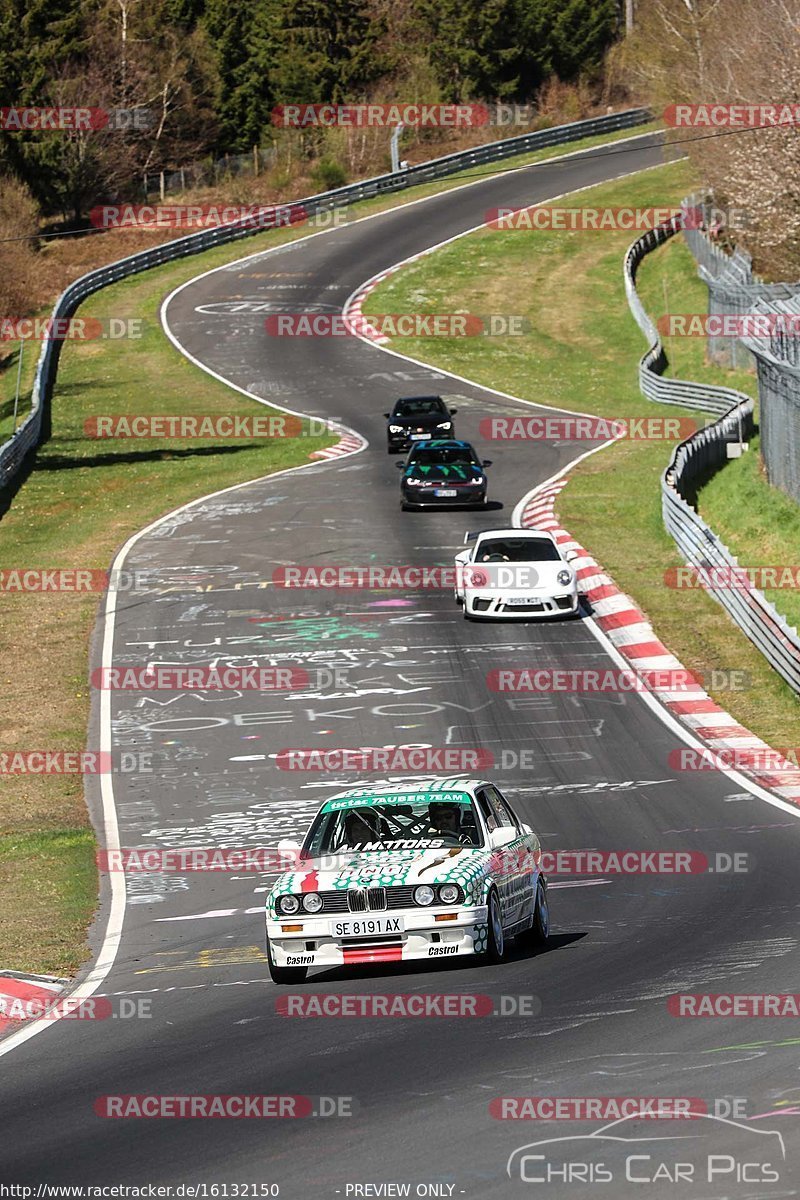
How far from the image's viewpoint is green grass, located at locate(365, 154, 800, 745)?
A: 28.0m

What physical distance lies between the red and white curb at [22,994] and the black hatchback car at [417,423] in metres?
32.5

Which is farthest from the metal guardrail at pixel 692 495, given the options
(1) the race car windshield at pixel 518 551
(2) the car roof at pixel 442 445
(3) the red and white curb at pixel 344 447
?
(3) the red and white curb at pixel 344 447

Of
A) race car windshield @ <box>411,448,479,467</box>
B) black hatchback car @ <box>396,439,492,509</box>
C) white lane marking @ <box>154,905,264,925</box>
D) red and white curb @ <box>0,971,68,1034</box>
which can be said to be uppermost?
red and white curb @ <box>0,971,68,1034</box>

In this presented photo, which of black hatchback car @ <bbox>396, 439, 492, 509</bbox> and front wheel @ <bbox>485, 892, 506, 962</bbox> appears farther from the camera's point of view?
black hatchback car @ <bbox>396, 439, 492, 509</bbox>

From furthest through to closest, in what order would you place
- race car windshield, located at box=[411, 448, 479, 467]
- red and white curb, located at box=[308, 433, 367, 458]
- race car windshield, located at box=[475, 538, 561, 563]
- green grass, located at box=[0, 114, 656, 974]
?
red and white curb, located at box=[308, 433, 367, 458]
race car windshield, located at box=[411, 448, 479, 467]
race car windshield, located at box=[475, 538, 561, 563]
green grass, located at box=[0, 114, 656, 974]

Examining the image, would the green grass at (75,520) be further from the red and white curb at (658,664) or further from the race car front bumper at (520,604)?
the red and white curb at (658,664)

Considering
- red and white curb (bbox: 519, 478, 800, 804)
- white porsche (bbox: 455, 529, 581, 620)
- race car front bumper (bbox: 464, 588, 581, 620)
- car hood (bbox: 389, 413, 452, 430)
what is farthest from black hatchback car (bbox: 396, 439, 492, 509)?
race car front bumper (bbox: 464, 588, 581, 620)

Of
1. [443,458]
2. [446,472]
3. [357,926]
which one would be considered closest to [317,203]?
[443,458]

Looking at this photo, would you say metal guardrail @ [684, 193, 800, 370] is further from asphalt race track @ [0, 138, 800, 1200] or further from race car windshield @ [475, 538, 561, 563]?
race car windshield @ [475, 538, 561, 563]

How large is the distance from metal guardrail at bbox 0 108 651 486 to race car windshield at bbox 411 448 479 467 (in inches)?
545

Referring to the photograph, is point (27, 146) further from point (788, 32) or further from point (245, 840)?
point (245, 840)

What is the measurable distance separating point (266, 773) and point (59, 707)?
5.14 m

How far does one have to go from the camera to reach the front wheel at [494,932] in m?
12.4

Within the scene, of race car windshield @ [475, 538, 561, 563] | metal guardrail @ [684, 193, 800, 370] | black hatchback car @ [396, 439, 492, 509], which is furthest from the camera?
metal guardrail @ [684, 193, 800, 370]
